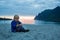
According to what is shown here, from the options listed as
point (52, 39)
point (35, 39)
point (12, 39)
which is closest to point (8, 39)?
point (12, 39)

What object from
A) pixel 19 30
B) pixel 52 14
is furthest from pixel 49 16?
pixel 19 30

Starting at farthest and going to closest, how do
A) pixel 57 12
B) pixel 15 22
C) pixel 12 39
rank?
1. pixel 57 12
2. pixel 15 22
3. pixel 12 39

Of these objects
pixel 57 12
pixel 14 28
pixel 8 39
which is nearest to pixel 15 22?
pixel 14 28

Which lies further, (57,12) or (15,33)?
(57,12)

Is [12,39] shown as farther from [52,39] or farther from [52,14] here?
[52,14]

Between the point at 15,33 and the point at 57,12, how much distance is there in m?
176

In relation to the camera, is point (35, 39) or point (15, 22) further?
point (15, 22)

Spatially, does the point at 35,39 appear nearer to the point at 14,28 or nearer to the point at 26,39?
the point at 26,39

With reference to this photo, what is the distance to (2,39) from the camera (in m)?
15.5

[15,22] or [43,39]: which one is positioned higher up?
[15,22]

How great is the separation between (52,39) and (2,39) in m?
3.42

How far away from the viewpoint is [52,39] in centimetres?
1578

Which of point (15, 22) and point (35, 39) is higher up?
point (15, 22)

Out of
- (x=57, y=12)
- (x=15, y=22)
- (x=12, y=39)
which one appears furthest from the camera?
(x=57, y=12)
